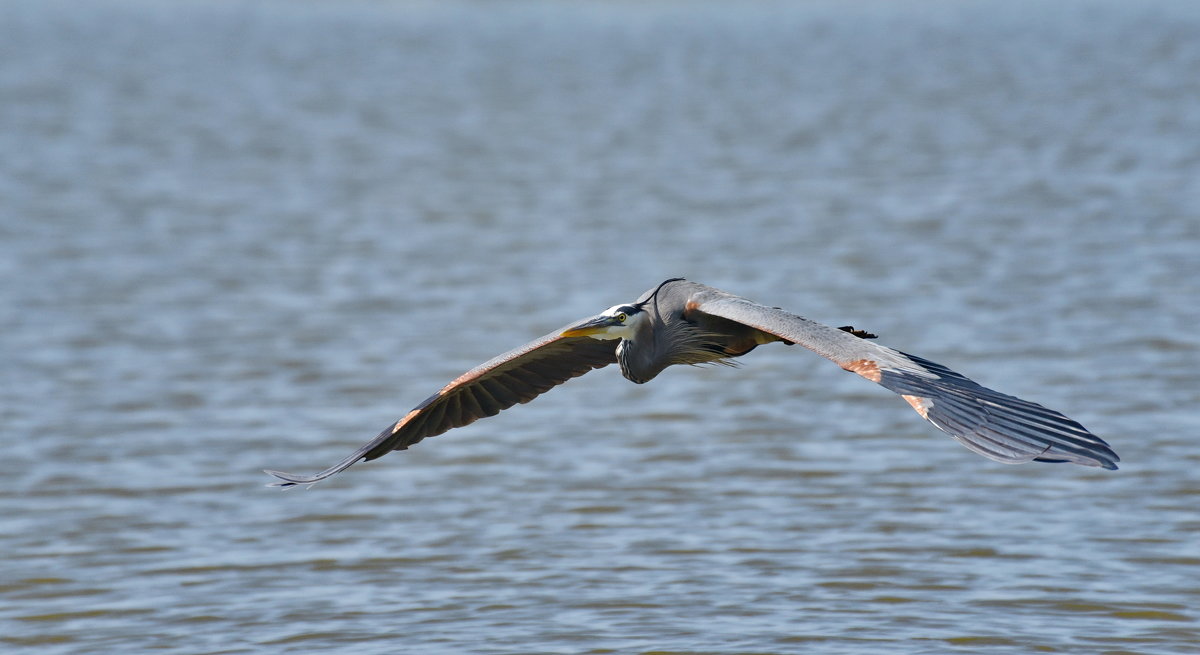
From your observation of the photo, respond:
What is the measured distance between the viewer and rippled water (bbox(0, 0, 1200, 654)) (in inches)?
341

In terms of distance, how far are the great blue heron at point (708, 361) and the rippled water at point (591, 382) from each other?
111 cm

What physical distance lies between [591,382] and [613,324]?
5792mm

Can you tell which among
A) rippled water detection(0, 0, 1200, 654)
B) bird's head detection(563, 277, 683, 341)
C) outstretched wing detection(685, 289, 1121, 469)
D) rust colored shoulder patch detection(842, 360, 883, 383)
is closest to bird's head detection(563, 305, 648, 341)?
bird's head detection(563, 277, 683, 341)

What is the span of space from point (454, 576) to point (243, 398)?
4.23 metres

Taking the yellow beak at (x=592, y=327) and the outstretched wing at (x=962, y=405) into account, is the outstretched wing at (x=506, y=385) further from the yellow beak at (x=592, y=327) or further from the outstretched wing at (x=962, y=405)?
the outstretched wing at (x=962, y=405)

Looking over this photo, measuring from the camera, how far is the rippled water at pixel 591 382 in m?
8.67

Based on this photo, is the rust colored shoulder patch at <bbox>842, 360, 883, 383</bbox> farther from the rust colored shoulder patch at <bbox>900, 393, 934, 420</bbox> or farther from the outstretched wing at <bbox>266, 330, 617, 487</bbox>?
the outstretched wing at <bbox>266, 330, 617, 487</bbox>

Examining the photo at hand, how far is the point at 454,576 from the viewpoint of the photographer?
9.15 m

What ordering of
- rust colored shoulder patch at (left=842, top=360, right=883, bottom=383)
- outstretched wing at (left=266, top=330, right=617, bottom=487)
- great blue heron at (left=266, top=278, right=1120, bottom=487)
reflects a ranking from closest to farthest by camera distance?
great blue heron at (left=266, top=278, right=1120, bottom=487)
rust colored shoulder patch at (left=842, top=360, right=883, bottom=383)
outstretched wing at (left=266, top=330, right=617, bottom=487)

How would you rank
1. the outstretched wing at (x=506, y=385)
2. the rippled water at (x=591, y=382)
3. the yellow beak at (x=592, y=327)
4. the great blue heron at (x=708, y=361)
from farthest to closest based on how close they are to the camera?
the rippled water at (x=591, y=382) → the outstretched wing at (x=506, y=385) → the yellow beak at (x=592, y=327) → the great blue heron at (x=708, y=361)

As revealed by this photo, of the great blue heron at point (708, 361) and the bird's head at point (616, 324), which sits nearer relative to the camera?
the great blue heron at point (708, 361)

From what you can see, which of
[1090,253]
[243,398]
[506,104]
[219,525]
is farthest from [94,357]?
[506,104]

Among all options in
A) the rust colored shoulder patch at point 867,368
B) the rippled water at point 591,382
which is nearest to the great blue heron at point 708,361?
the rust colored shoulder patch at point 867,368

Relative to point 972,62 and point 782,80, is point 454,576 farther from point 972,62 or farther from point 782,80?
point 972,62
